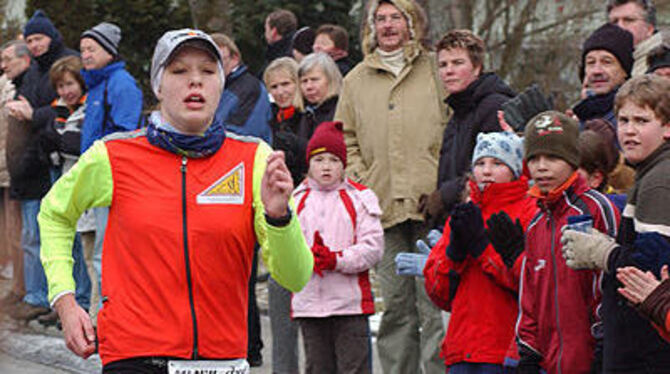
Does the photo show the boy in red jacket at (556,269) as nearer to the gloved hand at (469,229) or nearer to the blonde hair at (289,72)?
the gloved hand at (469,229)

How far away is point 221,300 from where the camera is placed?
14.8 feet

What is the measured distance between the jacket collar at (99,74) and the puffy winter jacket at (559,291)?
512 centimetres

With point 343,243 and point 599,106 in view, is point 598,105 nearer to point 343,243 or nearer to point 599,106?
point 599,106

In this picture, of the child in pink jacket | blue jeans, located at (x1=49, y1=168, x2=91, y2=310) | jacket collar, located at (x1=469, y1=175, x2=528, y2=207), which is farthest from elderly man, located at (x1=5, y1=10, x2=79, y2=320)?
jacket collar, located at (x1=469, y1=175, x2=528, y2=207)

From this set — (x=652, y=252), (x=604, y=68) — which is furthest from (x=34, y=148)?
(x=652, y=252)

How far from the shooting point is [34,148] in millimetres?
11359

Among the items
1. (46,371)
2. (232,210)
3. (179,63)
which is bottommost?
(46,371)

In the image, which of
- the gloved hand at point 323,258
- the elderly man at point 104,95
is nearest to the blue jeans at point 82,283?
the elderly man at point 104,95

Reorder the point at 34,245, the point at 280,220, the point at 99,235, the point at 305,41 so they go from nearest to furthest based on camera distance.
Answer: the point at 280,220 → the point at 99,235 → the point at 305,41 → the point at 34,245

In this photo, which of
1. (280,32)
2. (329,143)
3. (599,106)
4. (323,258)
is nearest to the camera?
(599,106)

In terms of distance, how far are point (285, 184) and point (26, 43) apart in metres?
8.69

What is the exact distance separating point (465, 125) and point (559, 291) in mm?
1910

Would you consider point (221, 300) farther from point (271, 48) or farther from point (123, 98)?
point (271, 48)

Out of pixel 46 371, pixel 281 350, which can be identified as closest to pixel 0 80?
pixel 46 371
